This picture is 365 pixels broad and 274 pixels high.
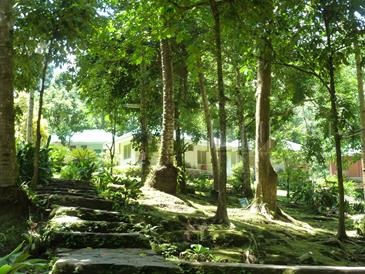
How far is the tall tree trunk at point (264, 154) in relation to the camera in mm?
11805

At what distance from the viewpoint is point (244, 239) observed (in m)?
7.89

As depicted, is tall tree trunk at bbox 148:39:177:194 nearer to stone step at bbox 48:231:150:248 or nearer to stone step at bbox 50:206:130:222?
stone step at bbox 50:206:130:222

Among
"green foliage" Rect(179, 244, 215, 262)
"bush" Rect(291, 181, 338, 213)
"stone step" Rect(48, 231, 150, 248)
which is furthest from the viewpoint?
"bush" Rect(291, 181, 338, 213)

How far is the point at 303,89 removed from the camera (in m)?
16.6

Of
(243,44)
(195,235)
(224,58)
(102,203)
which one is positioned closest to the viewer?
(195,235)

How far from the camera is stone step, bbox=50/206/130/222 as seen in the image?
6656mm

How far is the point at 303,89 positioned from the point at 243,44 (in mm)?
6624

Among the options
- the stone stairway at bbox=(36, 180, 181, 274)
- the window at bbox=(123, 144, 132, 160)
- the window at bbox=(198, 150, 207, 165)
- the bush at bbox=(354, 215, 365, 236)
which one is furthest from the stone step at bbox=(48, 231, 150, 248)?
the window at bbox=(198, 150, 207, 165)

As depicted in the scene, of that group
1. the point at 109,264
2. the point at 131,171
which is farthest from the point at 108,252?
the point at 131,171

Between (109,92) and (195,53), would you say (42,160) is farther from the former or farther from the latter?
(109,92)

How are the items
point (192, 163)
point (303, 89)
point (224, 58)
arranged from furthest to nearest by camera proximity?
point (192, 163), point (224, 58), point (303, 89)

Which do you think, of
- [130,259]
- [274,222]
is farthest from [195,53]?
[130,259]

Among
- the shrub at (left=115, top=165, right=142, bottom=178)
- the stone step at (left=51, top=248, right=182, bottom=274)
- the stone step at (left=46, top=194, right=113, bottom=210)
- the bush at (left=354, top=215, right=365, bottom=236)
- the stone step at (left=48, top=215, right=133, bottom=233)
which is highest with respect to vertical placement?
the shrub at (left=115, top=165, right=142, bottom=178)

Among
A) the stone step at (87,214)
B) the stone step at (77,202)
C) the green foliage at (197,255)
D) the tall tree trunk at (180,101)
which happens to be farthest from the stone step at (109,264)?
the tall tree trunk at (180,101)
